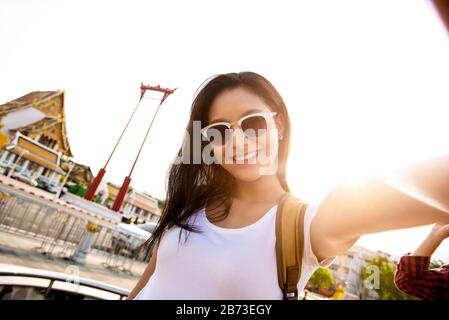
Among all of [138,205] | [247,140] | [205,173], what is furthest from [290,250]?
[138,205]

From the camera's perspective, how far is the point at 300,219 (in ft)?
2.44

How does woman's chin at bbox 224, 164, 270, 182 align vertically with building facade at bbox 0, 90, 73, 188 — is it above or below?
below

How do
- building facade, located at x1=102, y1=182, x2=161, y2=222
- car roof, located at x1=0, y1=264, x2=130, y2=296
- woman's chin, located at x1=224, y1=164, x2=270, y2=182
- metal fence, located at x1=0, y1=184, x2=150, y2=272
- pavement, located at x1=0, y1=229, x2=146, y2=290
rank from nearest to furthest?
woman's chin, located at x1=224, y1=164, x2=270, y2=182, car roof, located at x1=0, y1=264, x2=130, y2=296, pavement, located at x1=0, y1=229, x2=146, y2=290, metal fence, located at x1=0, y1=184, x2=150, y2=272, building facade, located at x1=102, y1=182, x2=161, y2=222

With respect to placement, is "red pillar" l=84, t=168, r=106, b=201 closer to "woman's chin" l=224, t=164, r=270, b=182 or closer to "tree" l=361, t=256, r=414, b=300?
"woman's chin" l=224, t=164, r=270, b=182

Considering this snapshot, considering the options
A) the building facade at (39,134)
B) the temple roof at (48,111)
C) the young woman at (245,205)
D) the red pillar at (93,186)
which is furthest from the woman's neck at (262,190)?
the temple roof at (48,111)

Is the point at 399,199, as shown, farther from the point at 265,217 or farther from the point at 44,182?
the point at 44,182

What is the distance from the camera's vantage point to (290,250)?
75 centimetres

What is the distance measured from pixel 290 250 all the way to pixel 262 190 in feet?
1.33

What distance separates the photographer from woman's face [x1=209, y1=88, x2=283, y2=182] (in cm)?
106

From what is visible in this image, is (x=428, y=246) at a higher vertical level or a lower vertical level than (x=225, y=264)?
higher

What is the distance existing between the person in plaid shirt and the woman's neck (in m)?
0.54

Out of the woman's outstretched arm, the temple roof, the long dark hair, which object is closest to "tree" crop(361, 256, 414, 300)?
the long dark hair

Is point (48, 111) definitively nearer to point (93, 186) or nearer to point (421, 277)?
point (93, 186)
